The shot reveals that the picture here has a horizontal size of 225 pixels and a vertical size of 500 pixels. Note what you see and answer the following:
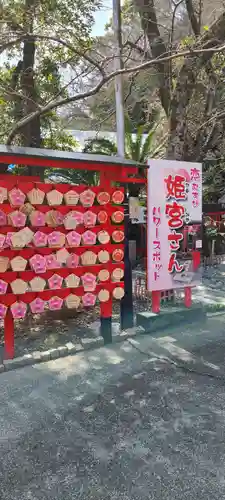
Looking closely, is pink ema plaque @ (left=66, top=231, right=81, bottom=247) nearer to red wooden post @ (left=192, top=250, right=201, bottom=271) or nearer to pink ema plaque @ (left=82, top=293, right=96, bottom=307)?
pink ema plaque @ (left=82, top=293, right=96, bottom=307)

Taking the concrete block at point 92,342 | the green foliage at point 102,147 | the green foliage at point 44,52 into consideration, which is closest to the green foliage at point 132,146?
the green foliage at point 102,147

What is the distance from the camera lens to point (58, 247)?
500 centimetres

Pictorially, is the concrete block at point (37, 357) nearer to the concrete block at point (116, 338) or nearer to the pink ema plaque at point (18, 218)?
the concrete block at point (116, 338)

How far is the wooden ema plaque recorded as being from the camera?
4.69m

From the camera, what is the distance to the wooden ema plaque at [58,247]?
15.4ft

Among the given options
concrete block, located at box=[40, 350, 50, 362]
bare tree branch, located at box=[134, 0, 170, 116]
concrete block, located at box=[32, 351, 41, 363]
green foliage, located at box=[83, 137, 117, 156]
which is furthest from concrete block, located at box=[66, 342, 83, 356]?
green foliage, located at box=[83, 137, 117, 156]

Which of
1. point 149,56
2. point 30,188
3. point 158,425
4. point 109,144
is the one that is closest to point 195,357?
point 158,425

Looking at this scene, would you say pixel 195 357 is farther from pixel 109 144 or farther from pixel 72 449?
pixel 109 144

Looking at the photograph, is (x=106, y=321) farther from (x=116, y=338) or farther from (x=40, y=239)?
(x=40, y=239)

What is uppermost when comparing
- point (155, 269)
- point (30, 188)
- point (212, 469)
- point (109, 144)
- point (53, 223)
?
point (109, 144)

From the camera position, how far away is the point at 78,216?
5059mm

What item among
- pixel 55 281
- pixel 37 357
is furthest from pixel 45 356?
pixel 55 281

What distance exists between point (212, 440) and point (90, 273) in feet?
8.46

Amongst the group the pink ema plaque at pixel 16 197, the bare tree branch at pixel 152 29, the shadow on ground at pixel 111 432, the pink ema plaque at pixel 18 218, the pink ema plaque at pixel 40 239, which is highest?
the bare tree branch at pixel 152 29
